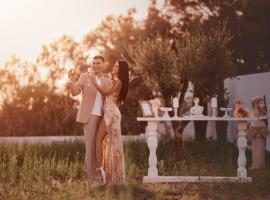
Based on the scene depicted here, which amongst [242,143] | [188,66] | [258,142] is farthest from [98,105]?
[258,142]

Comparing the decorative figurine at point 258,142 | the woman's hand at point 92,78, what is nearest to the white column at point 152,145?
the woman's hand at point 92,78

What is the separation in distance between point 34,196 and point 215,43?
655 cm

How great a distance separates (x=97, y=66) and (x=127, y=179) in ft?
6.56

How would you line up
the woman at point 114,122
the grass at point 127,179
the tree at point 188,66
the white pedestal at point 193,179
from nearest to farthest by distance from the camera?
the grass at point 127,179, the woman at point 114,122, the white pedestal at point 193,179, the tree at point 188,66

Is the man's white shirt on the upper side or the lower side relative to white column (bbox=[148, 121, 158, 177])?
upper

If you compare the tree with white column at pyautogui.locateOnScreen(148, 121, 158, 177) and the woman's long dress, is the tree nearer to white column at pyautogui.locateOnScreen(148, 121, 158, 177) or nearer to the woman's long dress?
white column at pyautogui.locateOnScreen(148, 121, 158, 177)

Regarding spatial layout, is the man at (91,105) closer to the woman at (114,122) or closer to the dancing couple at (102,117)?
the dancing couple at (102,117)

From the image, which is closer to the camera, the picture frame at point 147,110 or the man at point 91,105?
the man at point 91,105

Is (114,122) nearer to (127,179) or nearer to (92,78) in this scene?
(92,78)

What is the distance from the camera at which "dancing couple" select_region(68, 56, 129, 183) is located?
10.4 metres

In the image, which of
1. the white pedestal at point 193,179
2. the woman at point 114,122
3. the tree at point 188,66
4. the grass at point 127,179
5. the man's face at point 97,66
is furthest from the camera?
the tree at point 188,66

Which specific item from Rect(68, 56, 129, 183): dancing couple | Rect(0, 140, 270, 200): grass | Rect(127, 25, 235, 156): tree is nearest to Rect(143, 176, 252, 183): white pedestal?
Rect(0, 140, 270, 200): grass

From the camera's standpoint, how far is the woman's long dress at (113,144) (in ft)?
34.1

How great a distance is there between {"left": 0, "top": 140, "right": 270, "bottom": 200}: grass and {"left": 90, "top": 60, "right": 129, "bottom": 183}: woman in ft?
1.04
